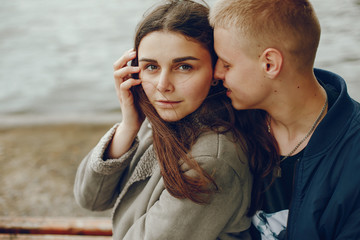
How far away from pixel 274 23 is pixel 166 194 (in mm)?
797

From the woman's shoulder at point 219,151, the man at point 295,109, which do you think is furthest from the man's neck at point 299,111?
the woman's shoulder at point 219,151

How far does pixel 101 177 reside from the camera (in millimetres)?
1710

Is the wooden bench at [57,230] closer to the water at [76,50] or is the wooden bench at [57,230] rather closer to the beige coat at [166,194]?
the beige coat at [166,194]

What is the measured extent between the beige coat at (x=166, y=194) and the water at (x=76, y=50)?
3077 mm

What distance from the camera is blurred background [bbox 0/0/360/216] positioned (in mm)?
3058

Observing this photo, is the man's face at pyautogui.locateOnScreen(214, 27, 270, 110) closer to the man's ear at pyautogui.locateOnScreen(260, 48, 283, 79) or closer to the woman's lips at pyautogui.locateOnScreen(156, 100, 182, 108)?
the man's ear at pyautogui.locateOnScreen(260, 48, 283, 79)

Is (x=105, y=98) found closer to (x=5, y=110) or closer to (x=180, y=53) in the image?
(x=5, y=110)

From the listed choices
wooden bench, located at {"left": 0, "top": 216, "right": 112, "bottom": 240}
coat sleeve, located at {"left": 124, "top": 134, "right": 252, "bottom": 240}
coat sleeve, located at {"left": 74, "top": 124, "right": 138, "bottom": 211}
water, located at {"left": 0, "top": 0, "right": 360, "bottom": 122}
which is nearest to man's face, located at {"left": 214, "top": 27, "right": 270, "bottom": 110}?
coat sleeve, located at {"left": 124, "top": 134, "right": 252, "bottom": 240}

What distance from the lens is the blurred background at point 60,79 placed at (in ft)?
10.0

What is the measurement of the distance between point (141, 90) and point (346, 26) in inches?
205

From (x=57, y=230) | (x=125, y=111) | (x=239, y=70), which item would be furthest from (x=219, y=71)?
(x=57, y=230)

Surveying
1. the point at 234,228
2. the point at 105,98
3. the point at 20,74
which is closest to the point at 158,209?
the point at 234,228

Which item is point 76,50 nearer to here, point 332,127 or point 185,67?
point 185,67

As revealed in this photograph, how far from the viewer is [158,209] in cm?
145
